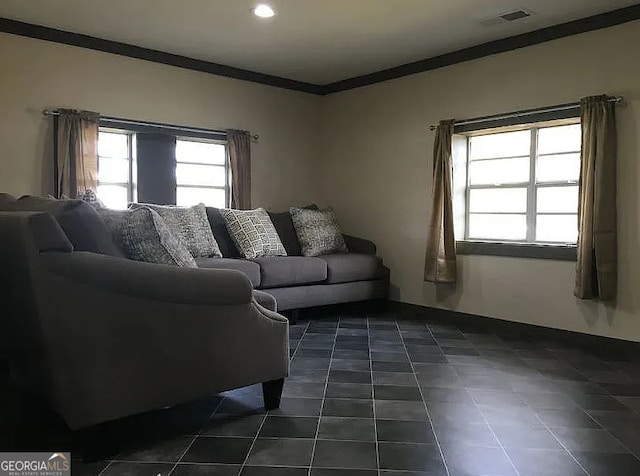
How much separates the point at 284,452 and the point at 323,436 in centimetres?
23

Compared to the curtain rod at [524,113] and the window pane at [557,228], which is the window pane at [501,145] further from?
the window pane at [557,228]

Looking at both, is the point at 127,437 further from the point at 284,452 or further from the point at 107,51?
the point at 107,51

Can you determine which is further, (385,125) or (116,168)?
(385,125)

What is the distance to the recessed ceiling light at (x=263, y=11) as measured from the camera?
154 inches

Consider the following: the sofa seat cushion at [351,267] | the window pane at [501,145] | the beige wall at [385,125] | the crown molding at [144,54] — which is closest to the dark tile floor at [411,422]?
the beige wall at [385,125]

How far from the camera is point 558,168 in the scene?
441 cm

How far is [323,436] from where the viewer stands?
2.37 meters

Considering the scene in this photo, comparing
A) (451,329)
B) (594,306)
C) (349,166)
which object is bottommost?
(451,329)

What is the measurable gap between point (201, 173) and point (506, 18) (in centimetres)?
319

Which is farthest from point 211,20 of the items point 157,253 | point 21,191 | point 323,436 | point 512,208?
point 323,436

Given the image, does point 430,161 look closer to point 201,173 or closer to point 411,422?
point 201,173

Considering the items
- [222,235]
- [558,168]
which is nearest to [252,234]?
[222,235]

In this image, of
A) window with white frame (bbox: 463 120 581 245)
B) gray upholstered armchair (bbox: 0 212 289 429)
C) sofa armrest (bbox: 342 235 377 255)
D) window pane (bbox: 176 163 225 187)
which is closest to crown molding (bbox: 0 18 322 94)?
window pane (bbox: 176 163 225 187)

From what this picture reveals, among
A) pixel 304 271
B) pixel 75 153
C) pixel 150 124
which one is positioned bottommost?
pixel 304 271
